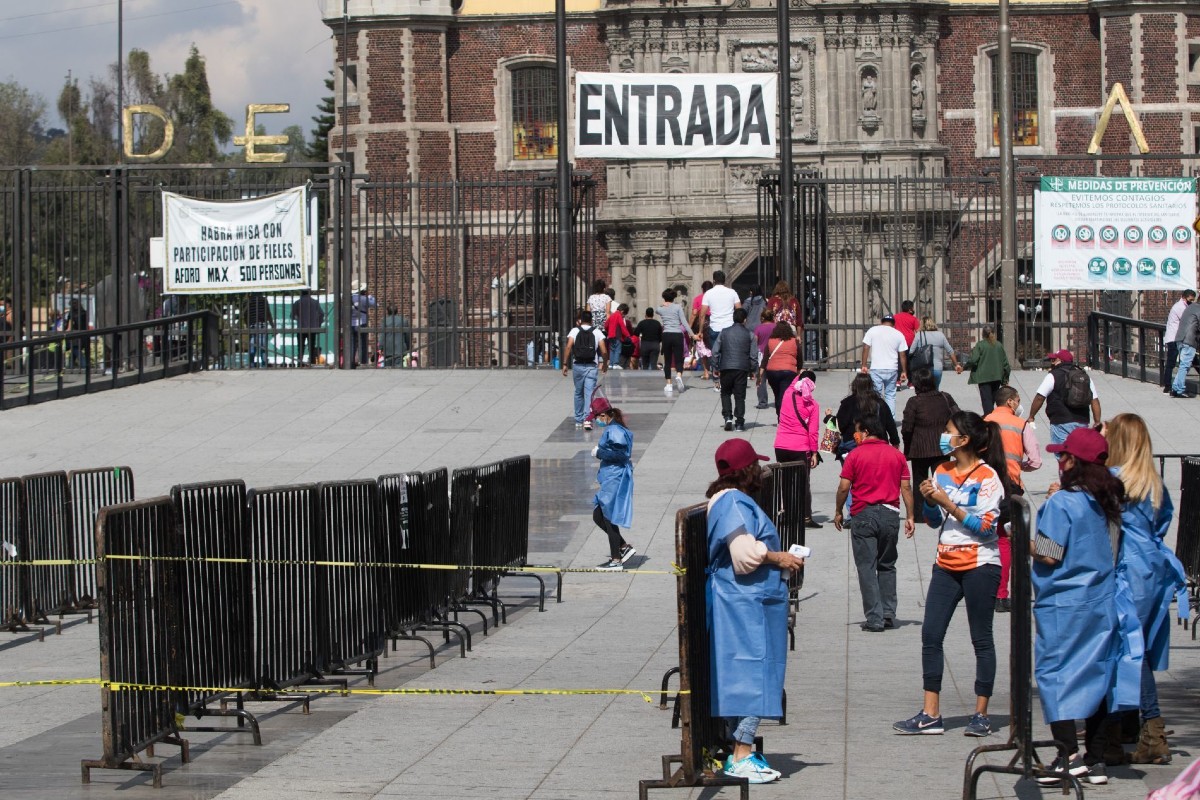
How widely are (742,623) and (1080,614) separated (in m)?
1.53

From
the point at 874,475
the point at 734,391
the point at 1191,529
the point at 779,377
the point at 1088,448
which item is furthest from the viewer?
the point at 734,391

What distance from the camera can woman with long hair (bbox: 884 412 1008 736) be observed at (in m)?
9.18

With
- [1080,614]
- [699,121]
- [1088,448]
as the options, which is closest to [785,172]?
[699,121]

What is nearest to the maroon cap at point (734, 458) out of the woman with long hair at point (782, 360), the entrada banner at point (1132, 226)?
the woman with long hair at point (782, 360)

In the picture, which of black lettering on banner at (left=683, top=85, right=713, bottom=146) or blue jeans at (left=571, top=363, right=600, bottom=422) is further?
black lettering on banner at (left=683, top=85, right=713, bottom=146)

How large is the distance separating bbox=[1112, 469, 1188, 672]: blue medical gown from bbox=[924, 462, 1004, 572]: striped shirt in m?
1.00

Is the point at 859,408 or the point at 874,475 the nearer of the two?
the point at 874,475

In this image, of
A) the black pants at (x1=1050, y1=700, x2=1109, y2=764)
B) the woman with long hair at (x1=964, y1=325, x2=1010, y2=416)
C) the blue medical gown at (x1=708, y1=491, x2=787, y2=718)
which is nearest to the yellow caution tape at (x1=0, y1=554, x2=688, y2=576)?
the blue medical gown at (x1=708, y1=491, x2=787, y2=718)

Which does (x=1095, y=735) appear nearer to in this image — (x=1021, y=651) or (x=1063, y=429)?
(x=1021, y=651)

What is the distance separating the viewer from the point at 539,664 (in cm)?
1152

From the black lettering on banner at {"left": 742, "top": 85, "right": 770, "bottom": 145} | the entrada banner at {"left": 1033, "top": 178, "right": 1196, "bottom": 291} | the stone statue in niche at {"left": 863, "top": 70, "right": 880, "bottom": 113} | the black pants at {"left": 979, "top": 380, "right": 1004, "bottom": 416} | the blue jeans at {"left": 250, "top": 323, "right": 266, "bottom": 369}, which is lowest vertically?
the black pants at {"left": 979, "top": 380, "right": 1004, "bottom": 416}

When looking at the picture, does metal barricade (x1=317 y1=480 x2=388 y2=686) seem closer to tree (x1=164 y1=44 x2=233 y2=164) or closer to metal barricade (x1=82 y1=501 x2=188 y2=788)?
metal barricade (x1=82 y1=501 x2=188 y2=788)

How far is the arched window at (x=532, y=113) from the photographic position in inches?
1943

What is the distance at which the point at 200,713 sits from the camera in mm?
8820
